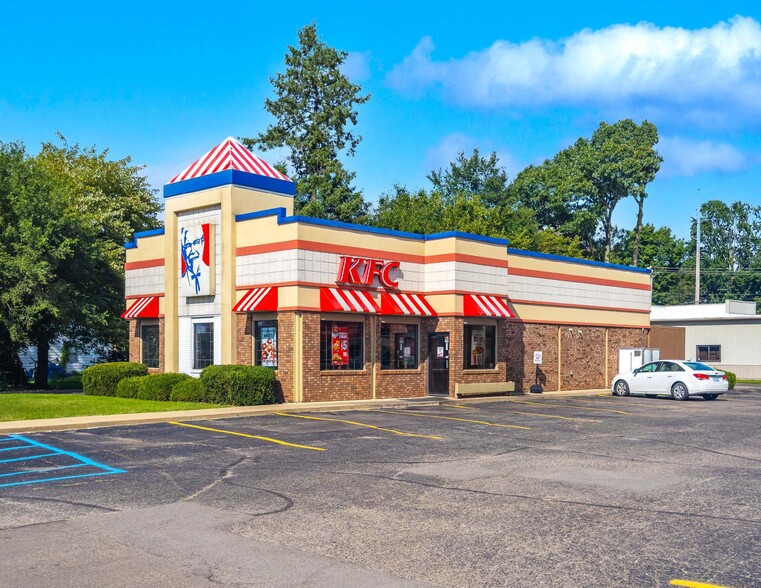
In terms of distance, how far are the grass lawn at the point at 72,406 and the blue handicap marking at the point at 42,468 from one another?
4.97 metres

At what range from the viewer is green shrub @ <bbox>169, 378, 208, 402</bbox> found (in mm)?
26109

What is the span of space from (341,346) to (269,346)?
2.34m

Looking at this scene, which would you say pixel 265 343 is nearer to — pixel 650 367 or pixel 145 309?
pixel 145 309

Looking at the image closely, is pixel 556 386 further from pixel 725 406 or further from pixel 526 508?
pixel 526 508

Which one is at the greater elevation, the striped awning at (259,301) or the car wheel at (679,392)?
the striped awning at (259,301)

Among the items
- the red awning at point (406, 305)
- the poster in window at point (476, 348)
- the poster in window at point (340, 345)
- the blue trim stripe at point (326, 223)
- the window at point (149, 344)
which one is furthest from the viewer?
the window at point (149, 344)

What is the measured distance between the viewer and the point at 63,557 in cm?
840

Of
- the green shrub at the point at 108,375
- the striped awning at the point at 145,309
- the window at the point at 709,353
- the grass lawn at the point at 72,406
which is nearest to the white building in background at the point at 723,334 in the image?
the window at the point at 709,353

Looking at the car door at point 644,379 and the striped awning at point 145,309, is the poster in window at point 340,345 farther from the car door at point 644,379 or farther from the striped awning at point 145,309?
the car door at point 644,379

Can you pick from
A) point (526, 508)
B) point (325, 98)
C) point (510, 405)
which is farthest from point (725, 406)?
point (325, 98)

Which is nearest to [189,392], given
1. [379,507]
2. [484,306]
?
[484,306]

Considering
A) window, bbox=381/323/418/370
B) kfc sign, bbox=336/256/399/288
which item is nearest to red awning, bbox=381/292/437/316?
kfc sign, bbox=336/256/399/288

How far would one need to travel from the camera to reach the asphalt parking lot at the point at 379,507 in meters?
8.02

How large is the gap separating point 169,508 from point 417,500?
10.5ft
